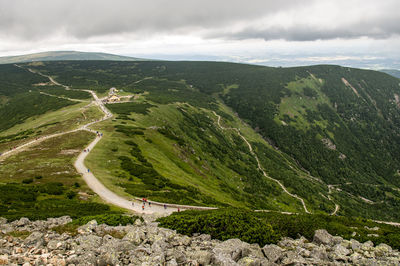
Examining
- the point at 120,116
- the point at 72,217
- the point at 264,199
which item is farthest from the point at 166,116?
the point at 72,217

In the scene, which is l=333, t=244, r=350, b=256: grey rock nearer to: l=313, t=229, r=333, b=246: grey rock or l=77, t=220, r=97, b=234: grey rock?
l=313, t=229, r=333, b=246: grey rock

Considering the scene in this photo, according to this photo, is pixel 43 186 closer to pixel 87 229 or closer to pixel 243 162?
pixel 87 229

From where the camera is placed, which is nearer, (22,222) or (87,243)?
(87,243)

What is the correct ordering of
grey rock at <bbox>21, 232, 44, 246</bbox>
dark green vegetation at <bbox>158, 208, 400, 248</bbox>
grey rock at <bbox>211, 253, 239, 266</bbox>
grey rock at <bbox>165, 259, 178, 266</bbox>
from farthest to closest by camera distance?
dark green vegetation at <bbox>158, 208, 400, 248</bbox>, grey rock at <bbox>21, 232, 44, 246</bbox>, grey rock at <bbox>211, 253, 239, 266</bbox>, grey rock at <bbox>165, 259, 178, 266</bbox>

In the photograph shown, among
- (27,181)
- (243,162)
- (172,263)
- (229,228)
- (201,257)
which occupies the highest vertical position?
(172,263)

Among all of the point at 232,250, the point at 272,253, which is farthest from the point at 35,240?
the point at 272,253

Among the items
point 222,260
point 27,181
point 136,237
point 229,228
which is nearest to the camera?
point 222,260

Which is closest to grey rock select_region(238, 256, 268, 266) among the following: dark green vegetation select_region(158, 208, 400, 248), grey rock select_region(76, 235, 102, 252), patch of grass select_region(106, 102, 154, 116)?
dark green vegetation select_region(158, 208, 400, 248)

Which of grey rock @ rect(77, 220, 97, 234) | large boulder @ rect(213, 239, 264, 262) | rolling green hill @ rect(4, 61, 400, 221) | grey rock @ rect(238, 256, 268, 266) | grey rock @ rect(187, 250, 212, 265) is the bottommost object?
rolling green hill @ rect(4, 61, 400, 221)

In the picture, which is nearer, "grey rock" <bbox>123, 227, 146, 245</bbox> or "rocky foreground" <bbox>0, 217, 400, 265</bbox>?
"rocky foreground" <bbox>0, 217, 400, 265</bbox>
